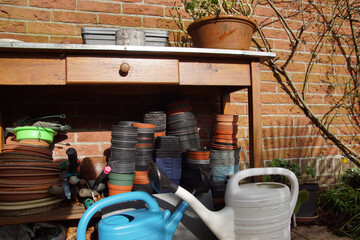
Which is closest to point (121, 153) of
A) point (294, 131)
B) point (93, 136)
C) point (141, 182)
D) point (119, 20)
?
point (141, 182)

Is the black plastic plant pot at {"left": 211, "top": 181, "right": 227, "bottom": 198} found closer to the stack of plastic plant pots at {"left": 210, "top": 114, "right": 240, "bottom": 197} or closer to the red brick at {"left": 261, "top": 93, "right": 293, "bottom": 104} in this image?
the stack of plastic plant pots at {"left": 210, "top": 114, "right": 240, "bottom": 197}

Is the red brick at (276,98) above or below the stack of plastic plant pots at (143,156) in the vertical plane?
above

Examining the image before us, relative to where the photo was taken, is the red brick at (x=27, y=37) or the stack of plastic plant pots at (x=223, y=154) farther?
the red brick at (x=27, y=37)

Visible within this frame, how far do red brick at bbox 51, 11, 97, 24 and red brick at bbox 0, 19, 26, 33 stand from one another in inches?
6.8

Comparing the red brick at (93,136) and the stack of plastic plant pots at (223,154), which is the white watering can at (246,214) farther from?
the red brick at (93,136)

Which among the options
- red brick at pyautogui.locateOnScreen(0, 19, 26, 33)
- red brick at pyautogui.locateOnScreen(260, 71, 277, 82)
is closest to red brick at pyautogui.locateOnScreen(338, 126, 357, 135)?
red brick at pyautogui.locateOnScreen(260, 71, 277, 82)

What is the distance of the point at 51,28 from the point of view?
1.51 metres

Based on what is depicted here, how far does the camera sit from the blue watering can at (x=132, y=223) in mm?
680

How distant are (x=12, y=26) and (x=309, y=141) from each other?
2.14 m

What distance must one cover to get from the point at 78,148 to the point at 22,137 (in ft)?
1.12

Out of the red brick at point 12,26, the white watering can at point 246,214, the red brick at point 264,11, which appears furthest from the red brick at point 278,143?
the red brick at point 12,26

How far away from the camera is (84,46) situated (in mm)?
985

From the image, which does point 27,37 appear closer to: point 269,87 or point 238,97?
point 238,97

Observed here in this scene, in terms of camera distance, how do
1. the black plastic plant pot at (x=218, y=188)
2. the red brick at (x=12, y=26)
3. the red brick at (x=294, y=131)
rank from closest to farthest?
the black plastic plant pot at (x=218, y=188) < the red brick at (x=12, y=26) < the red brick at (x=294, y=131)
